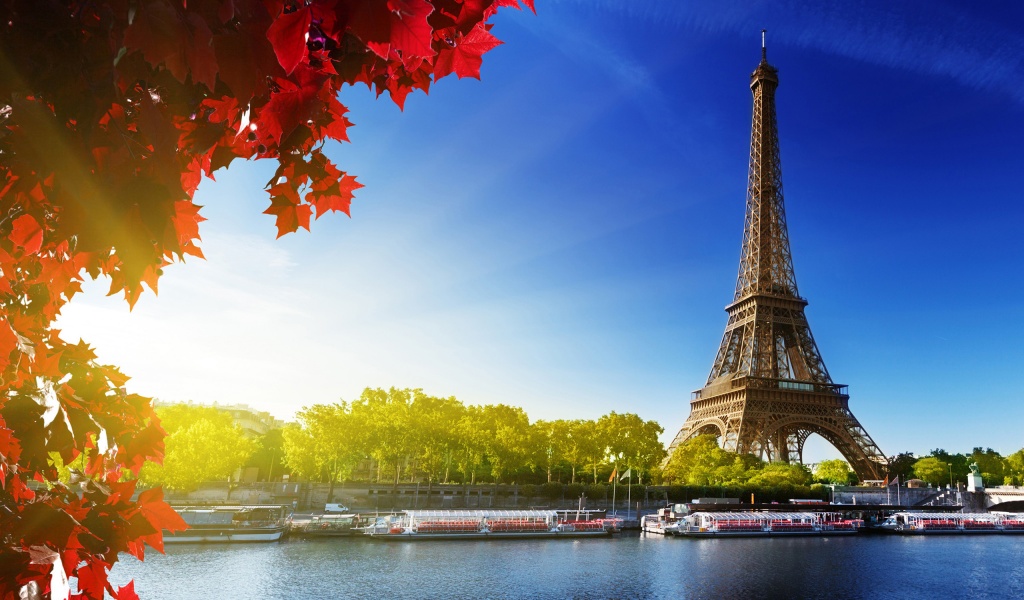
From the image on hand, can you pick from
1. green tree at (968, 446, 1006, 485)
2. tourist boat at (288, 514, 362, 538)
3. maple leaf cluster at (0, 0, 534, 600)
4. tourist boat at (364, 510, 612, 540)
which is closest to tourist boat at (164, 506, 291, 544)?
tourist boat at (288, 514, 362, 538)

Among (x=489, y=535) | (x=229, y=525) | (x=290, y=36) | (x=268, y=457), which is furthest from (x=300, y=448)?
(x=290, y=36)

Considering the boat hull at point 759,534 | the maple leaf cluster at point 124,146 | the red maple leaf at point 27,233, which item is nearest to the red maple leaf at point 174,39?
the maple leaf cluster at point 124,146

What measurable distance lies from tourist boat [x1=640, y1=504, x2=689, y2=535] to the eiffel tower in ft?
68.2

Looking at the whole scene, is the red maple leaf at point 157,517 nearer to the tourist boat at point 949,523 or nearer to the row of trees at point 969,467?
the tourist boat at point 949,523

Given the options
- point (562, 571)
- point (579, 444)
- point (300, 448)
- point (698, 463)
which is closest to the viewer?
point (562, 571)

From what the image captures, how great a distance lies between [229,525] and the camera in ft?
134

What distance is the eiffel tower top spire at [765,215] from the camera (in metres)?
91.4

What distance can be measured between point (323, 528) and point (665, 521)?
29701mm

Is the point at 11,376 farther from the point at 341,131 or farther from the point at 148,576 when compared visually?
the point at 148,576

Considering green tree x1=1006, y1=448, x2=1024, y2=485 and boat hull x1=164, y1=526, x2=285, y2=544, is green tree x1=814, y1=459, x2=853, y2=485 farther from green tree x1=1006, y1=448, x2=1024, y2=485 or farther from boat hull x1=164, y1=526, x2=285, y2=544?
boat hull x1=164, y1=526, x2=285, y2=544

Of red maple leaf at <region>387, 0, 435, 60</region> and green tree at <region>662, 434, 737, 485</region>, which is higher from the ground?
red maple leaf at <region>387, 0, 435, 60</region>

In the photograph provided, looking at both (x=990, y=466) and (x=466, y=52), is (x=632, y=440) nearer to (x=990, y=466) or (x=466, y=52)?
(x=466, y=52)

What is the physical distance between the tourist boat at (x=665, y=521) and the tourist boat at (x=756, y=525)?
787mm

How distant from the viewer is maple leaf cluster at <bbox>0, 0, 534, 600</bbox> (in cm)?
158
